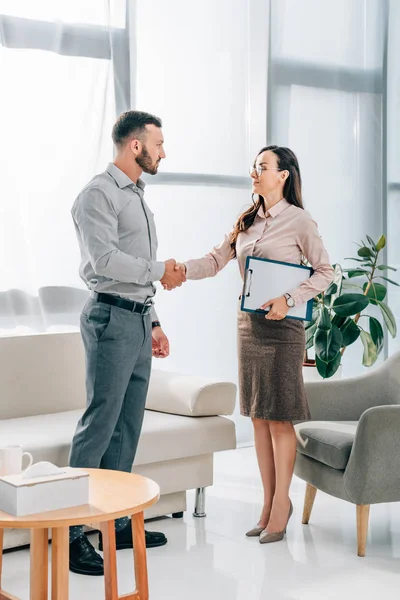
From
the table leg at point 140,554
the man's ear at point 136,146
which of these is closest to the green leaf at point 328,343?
the man's ear at point 136,146

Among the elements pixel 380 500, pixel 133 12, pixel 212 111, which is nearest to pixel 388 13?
pixel 212 111

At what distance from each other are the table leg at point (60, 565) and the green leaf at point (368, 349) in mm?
3062

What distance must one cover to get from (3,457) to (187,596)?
2.54 ft

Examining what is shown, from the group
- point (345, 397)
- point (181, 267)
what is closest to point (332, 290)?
point (345, 397)

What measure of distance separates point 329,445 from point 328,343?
4.18ft

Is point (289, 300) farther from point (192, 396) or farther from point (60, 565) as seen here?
point (60, 565)

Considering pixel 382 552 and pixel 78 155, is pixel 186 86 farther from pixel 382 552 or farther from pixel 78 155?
pixel 382 552

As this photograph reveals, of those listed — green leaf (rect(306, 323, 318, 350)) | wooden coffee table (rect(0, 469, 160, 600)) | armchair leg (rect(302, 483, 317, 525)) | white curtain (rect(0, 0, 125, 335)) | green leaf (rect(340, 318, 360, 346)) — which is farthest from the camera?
Answer: green leaf (rect(340, 318, 360, 346))

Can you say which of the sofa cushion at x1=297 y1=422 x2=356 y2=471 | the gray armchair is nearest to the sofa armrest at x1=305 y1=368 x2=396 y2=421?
the gray armchair

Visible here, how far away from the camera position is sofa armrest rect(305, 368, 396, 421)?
11.5 ft

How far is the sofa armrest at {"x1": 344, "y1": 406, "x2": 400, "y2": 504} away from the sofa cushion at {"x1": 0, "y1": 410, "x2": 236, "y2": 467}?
2.04 feet

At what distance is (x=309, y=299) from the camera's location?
3150 millimetres

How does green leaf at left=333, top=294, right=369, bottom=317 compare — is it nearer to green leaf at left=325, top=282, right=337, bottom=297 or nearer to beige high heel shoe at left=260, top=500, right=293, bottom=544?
green leaf at left=325, top=282, right=337, bottom=297

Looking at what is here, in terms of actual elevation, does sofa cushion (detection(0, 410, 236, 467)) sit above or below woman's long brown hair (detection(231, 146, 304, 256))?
below
